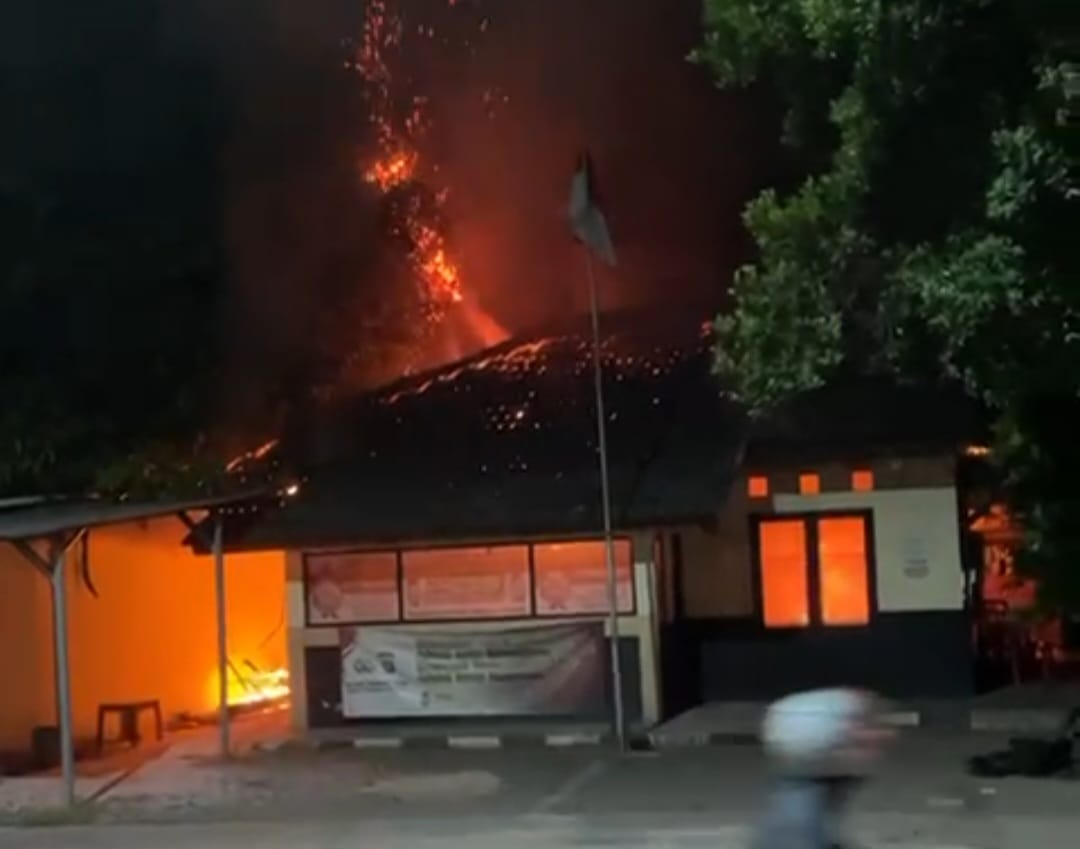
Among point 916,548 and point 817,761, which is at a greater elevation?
point 916,548

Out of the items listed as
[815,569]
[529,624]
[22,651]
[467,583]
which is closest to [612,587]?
[529,624]

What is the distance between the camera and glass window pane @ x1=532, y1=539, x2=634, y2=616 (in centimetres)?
2155

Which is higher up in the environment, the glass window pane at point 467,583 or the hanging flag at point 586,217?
the hanging flag at point 586,217

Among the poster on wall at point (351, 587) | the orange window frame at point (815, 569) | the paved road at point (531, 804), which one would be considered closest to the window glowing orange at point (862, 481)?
the orange window frame at point (815, 569)

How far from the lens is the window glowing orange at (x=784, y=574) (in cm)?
2236

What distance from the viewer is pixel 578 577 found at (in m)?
21.8

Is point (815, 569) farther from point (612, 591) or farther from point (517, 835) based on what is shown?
point (517, 835)

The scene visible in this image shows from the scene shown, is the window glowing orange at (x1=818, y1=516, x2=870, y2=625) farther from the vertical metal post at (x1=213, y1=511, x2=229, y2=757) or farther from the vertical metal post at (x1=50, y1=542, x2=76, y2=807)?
the vertical metal post at (x1=50, y1=542, x2=76, y2=807)

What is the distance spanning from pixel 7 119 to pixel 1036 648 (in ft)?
45.1

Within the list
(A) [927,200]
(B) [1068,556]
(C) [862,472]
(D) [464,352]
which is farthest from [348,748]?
(D) [464,352]

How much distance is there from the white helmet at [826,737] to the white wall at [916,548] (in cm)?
1624

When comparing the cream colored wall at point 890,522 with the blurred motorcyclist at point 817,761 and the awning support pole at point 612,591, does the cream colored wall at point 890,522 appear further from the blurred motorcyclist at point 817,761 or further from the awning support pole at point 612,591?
the blurred motorcyclist at point 817,761

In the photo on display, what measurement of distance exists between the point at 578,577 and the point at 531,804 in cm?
562

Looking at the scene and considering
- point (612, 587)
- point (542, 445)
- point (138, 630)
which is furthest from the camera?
point (138, 630)
